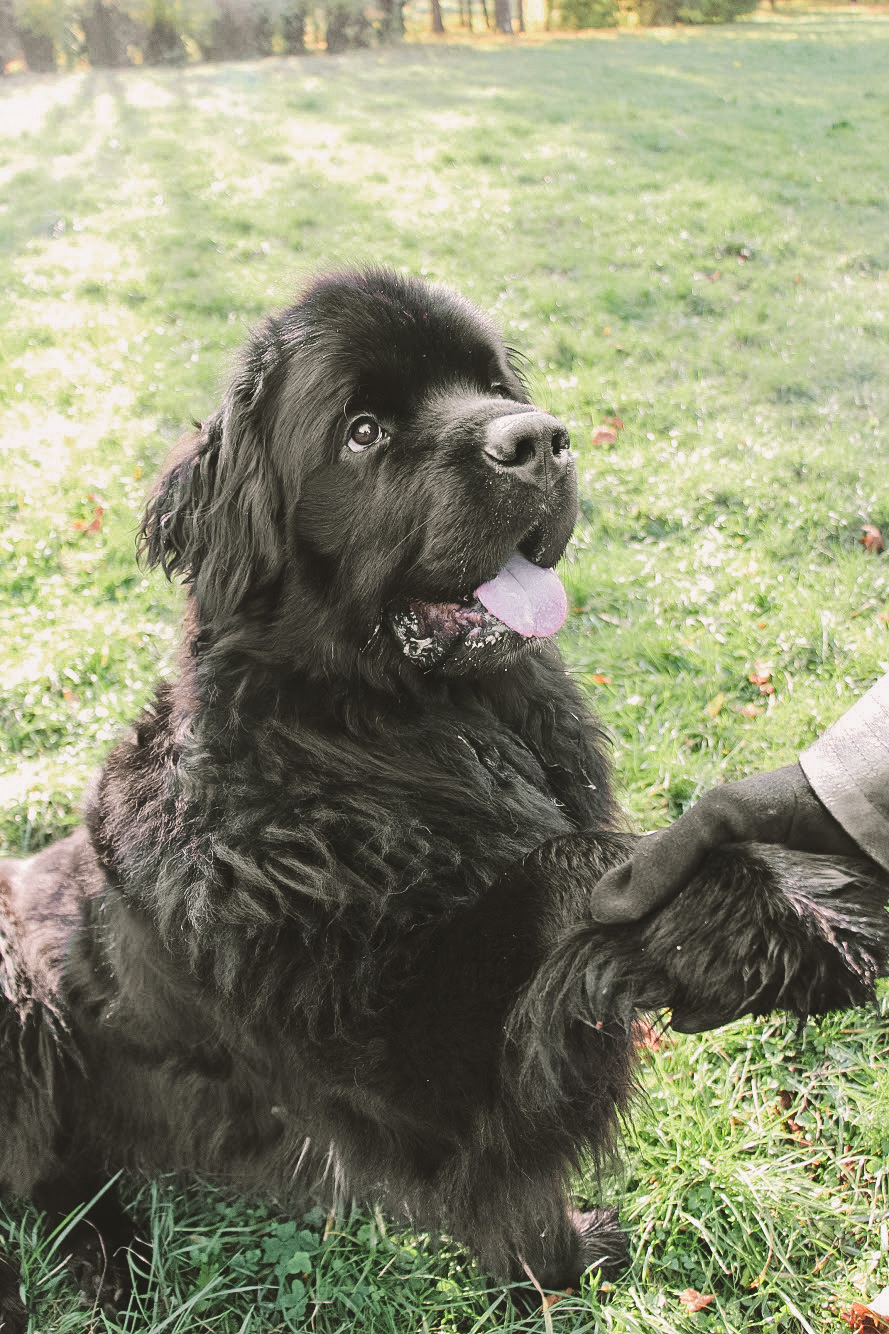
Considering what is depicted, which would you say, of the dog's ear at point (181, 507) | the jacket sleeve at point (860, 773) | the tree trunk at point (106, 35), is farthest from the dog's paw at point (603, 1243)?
the tree trunk at point (106, 35)

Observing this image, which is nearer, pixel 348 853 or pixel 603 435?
pixel 348 853

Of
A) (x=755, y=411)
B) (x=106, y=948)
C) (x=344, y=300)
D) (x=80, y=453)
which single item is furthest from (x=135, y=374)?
(x=106, y=948)

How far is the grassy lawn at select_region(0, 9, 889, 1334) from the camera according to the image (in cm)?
247

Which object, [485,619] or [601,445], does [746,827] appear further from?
[601,445]

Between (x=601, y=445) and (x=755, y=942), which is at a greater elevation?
(x=755, y=942)

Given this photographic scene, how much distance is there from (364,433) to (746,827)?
140cm

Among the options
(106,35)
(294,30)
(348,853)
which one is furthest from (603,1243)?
(294,30)

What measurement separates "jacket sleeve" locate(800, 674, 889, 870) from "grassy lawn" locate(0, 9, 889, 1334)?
1.40 meters

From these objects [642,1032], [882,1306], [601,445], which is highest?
[601,445]

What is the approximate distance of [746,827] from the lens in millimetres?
1494

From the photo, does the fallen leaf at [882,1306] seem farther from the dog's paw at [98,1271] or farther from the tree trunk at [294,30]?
the tree trunk at [294,30]

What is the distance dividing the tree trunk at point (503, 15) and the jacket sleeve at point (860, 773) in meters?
22.3

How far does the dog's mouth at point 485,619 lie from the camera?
2.29 meters

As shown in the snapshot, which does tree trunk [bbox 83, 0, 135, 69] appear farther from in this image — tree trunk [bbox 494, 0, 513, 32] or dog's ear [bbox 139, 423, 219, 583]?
dog's ear [bbox 139, 423, 219, 583]
